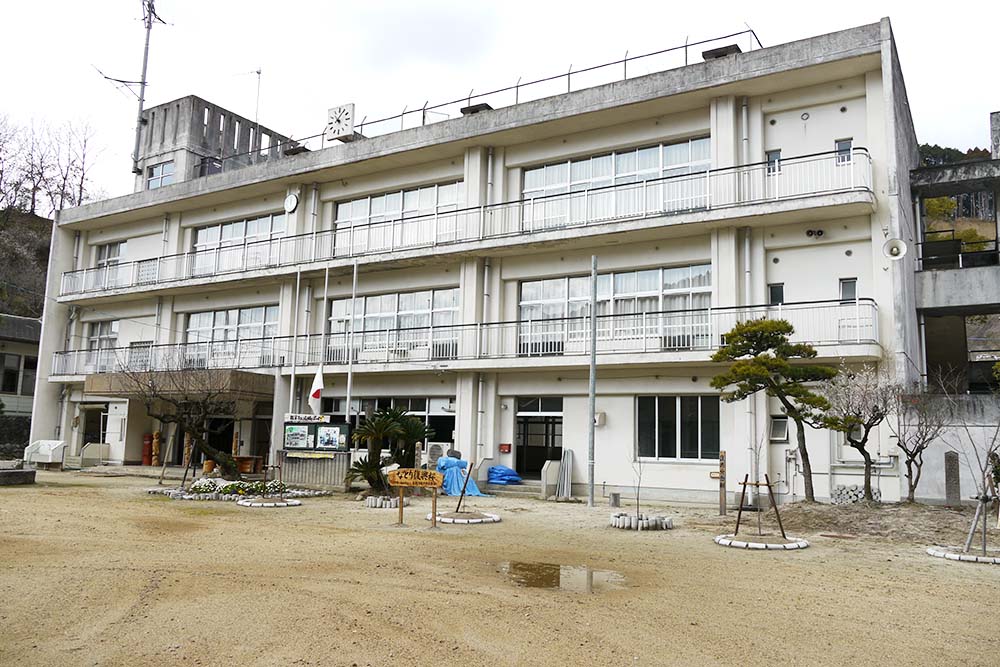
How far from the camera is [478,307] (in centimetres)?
2239

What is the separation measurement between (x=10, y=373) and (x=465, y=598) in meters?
35.7

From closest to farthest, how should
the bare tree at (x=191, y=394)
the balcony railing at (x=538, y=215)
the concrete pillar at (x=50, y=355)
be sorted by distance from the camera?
the balcony railing at (x=538, y=215) < the bare tree at (x=191, y=394) < the concrete pillar at (x=50, y=355)

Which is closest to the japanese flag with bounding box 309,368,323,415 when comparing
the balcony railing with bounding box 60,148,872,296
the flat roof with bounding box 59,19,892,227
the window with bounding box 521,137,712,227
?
the balcony railing with bounding box 60,148,872,296

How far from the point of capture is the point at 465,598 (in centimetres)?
754

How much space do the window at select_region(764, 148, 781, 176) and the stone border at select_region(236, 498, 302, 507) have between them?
12953 millimetres

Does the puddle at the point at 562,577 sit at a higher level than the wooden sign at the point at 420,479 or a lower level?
lower

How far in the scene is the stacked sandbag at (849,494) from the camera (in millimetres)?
16094

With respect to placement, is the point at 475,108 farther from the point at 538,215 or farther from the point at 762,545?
the point at 762,545

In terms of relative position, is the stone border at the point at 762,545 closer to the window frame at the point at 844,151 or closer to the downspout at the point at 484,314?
the window frame at the point at 844,151

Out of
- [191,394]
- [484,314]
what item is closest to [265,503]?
[191,394]

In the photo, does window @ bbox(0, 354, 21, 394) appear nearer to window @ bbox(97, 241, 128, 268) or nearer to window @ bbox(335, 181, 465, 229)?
window @ bbox(97, 241, 128, 268)

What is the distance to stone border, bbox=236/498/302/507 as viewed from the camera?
52.3ft

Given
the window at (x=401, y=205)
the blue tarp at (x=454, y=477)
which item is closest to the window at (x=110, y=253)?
the window at (x=401, y=205)

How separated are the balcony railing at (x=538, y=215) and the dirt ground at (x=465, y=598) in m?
8.41
